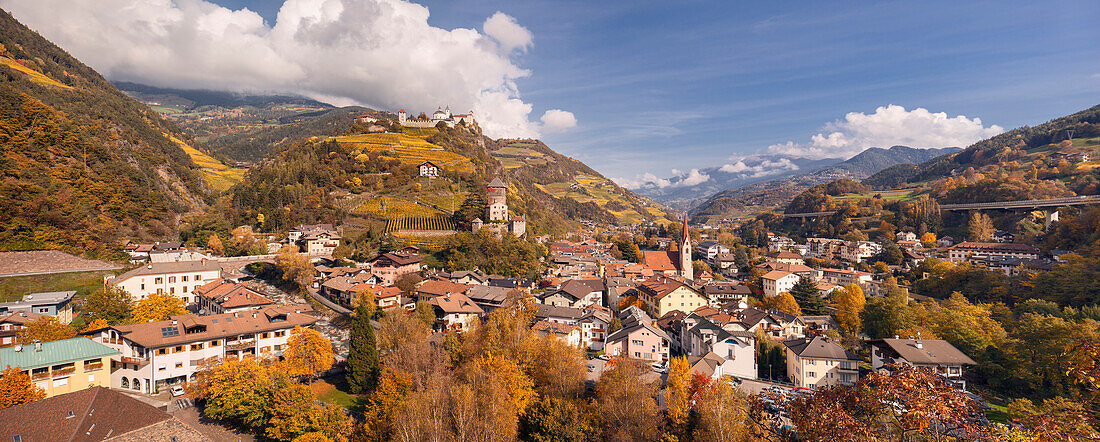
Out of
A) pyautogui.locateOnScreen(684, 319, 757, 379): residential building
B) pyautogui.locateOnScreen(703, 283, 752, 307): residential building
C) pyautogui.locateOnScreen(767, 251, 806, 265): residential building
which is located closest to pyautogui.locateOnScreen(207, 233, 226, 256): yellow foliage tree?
pyautogui.locateOnScreen(684, 319, 757, 379): residential building

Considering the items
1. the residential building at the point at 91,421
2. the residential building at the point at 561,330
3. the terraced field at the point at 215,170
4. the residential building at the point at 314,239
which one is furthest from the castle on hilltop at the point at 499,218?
the terraced field at the point at 215,170

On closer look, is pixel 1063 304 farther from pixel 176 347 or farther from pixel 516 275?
pixel 176 347

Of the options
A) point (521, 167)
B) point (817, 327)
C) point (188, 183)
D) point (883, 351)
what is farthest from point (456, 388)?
point (521, 167)

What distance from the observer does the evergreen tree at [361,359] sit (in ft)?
84.4

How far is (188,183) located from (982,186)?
130 m

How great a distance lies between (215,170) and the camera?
8506 centimetres

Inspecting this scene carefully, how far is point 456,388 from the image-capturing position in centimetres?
2030

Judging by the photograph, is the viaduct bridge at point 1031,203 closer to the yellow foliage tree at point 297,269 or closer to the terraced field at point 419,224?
the terraced field at point 419,224

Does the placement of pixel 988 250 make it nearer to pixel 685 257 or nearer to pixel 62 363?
pixel 685 257

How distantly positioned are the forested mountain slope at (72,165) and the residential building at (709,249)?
78.8 metres

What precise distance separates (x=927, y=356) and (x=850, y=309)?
42.2 ft

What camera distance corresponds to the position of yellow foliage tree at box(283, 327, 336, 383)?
24.9 metres

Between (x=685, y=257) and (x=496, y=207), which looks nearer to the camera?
(x=496, y=207)

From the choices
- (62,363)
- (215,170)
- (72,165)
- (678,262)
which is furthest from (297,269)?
(215,170)
